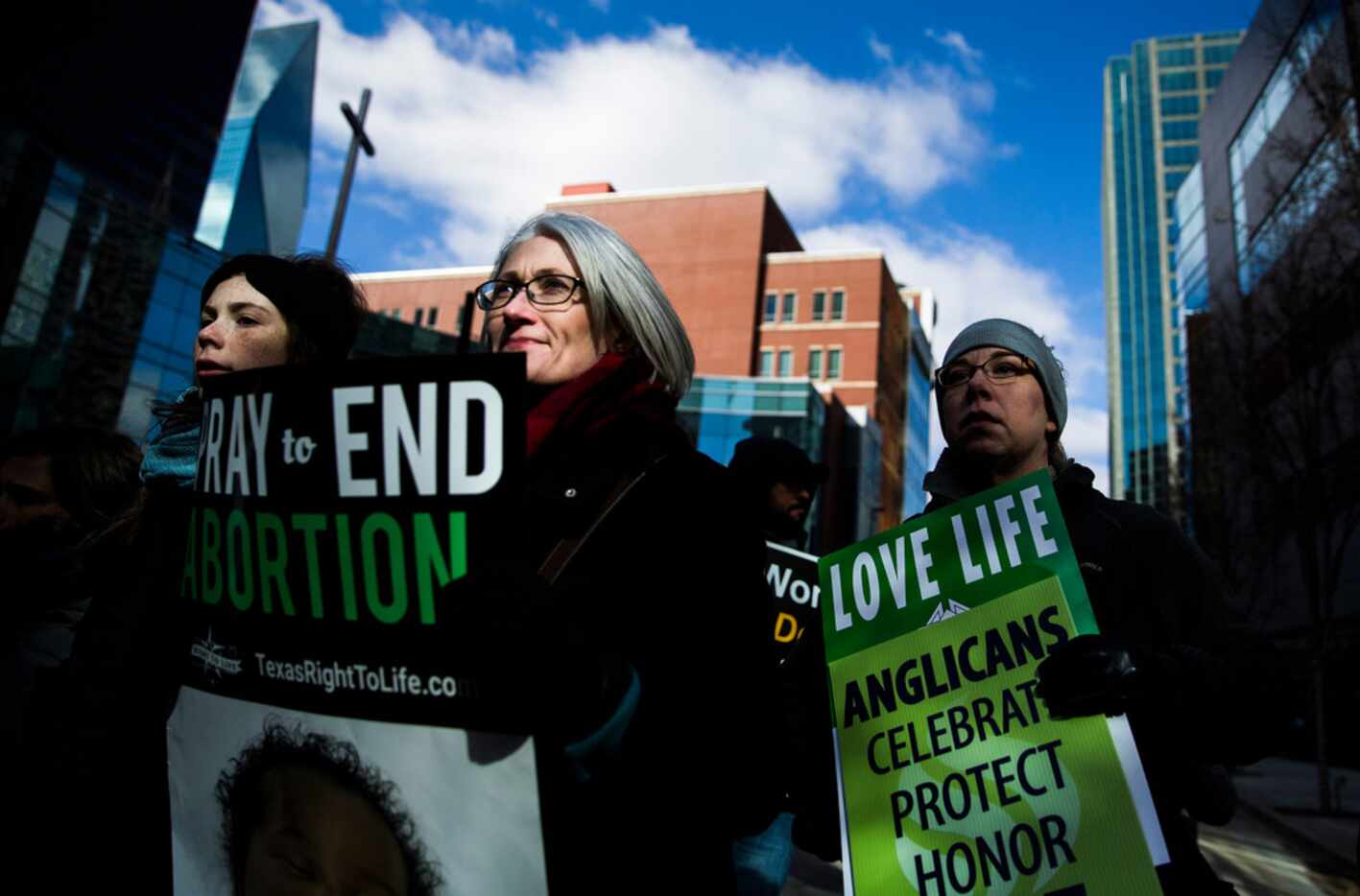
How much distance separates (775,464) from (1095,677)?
8.66ft

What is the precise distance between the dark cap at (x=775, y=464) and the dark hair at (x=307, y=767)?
2919 millimetres

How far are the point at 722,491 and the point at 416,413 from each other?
50 cm

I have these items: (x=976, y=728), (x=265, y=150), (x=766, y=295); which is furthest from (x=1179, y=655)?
(x=265, y=150)

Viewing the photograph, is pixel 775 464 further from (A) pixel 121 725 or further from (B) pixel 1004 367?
(A) pixel 121 725

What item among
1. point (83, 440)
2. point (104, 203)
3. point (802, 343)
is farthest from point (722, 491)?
point (802, 343)

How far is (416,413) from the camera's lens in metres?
1.15

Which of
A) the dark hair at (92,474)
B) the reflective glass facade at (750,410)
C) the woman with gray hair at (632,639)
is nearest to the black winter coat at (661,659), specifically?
the woman with gray hair at (632,639)

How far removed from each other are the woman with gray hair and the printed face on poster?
0.05 meters

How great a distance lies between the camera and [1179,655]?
5.18 feet

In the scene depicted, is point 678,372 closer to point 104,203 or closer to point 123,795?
point 123,795

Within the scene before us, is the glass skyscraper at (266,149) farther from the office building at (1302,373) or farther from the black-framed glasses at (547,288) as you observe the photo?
the black-framed glasses at (547,288)

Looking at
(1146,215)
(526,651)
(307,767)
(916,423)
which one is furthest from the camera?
(1146,215)

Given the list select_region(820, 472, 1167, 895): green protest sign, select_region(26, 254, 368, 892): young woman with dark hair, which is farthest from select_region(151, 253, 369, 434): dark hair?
select_region(820, 472, 1167, 895): green protest sign

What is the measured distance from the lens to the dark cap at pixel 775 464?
4047mm
